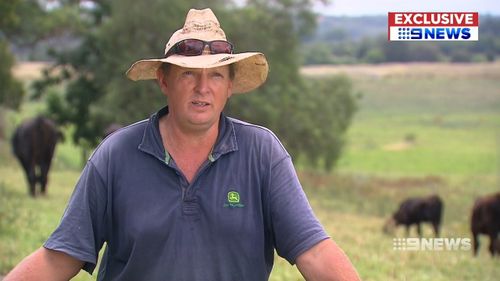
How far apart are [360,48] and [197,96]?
2932 cm

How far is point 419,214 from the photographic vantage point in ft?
58.6

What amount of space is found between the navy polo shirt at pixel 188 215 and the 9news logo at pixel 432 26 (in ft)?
13.2

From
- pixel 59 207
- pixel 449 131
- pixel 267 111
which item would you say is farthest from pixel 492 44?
pixel 449 131

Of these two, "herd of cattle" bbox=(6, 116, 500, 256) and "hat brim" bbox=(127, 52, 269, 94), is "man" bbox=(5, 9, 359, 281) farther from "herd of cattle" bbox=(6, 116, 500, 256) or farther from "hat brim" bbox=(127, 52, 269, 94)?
"herd of cattle" bbox=(6, 116, 500, 256)

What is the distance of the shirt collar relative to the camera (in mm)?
3619

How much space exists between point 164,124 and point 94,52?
30449 millimetres

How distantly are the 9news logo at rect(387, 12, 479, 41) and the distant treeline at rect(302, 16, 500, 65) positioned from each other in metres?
8.30

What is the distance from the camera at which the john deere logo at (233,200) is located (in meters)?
3.53

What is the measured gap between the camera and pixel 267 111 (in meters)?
28.7

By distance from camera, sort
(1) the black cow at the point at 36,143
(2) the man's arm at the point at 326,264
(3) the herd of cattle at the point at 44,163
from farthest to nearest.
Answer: (1) the black cow at the point at 36,143 < (3) the herd of cattle at the point at 44,163 < (2) the man's arm at the point at 326,264

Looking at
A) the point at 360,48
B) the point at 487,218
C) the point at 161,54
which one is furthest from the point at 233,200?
the point at 360,48

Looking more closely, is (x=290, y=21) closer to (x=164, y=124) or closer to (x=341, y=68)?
(x=341, y=68)

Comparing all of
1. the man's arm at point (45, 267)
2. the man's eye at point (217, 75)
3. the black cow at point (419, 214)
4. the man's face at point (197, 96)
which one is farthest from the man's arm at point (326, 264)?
the black cow at point (419, 214)

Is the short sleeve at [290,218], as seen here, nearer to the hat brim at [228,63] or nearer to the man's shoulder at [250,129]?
the man's shoulder at [250,129]
